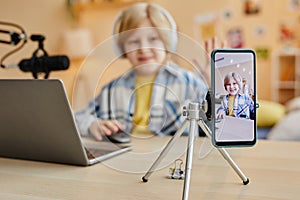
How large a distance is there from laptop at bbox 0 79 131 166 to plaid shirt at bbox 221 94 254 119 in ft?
0.95

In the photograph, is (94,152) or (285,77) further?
(285,77)

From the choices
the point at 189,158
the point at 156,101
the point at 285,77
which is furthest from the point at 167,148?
the point at 285,77

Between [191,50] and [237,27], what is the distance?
4455 mm

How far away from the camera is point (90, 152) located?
96 centimetres

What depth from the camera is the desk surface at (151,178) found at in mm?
656

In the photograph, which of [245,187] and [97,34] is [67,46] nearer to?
[97,34]

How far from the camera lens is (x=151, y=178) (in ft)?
2.46

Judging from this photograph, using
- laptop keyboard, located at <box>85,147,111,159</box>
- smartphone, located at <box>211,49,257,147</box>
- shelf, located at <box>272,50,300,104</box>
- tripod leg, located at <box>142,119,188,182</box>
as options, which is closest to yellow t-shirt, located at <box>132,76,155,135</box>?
laptop keyboard, located at <box>85,147,111,159</box>

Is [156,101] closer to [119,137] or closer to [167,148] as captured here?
[119,137]

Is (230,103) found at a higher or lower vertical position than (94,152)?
higher

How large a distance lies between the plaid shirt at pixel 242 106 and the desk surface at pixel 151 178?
0.42ft

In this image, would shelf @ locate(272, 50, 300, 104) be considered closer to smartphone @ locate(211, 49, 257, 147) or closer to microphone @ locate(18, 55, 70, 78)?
microphone @ locate(18, 55, 70, 78)

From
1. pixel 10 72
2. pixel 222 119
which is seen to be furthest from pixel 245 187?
pixel 10 72

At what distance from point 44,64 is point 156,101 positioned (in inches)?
15.7
